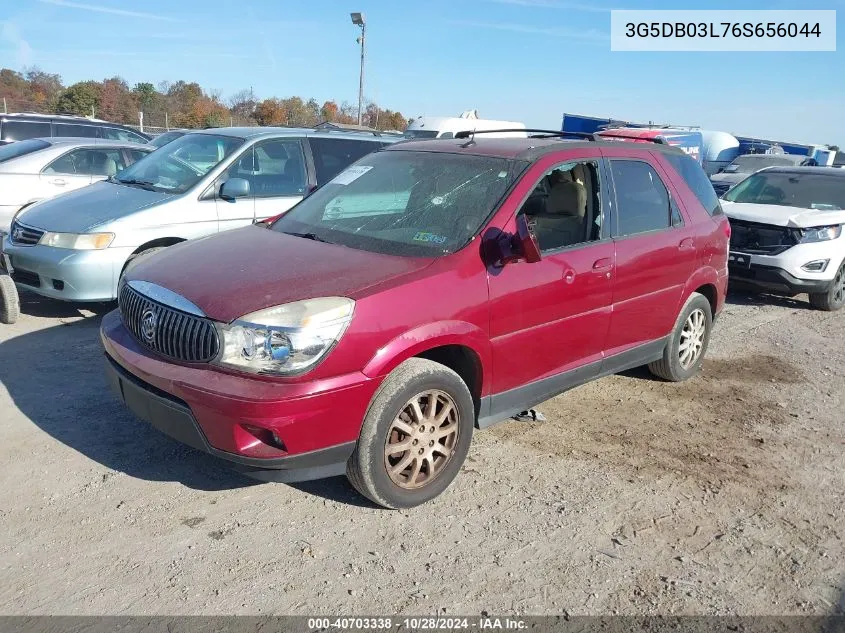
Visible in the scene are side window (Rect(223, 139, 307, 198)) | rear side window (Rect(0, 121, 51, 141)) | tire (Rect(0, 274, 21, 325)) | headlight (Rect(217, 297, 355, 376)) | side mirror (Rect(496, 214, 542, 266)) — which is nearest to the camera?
headlight (Rect(217, 297, 355, 376))

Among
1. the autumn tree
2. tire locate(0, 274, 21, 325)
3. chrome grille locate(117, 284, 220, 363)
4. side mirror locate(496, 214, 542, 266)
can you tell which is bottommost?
tire locate(0, 274, 21, 325)

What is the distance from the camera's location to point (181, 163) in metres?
6.91

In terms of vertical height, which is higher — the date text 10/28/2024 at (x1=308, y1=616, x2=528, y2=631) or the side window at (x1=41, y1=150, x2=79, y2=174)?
the side window at (x1=41, y1=150, x2=79, y2=174)

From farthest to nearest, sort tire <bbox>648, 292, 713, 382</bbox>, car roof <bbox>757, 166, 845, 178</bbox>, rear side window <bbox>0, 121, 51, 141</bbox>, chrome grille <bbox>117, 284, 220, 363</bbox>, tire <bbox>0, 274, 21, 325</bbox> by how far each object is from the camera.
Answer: rear side window <bbox>0, 121, 51, 141</bbox> < car roof <bbox>757, 166, 845, 178</bbox> < tire <bbox>0, 274, 21, 325</bbox> < tire <bbox>648, 292, 713, 382</bbox> < chrome grille <bbox>117, 284, 220, 363</bbox>

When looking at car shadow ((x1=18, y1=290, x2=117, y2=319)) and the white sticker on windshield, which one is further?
car shadow ((x1=18, y1=290, x2=117, y2=319))

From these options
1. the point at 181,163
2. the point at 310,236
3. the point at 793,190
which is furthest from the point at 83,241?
the point at 793,190

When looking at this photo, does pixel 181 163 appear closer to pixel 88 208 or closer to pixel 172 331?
pixel 88 208

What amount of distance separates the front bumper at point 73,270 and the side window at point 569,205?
3670mm

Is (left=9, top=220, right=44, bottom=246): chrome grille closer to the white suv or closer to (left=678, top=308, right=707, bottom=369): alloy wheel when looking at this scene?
(left=678, top=308, right=707, bottom=369): alloy wheel

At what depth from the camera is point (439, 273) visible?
11.4ft

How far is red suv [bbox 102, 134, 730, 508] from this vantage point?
→ 3.07 m

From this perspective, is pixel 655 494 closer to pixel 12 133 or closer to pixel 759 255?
pixel 759 255

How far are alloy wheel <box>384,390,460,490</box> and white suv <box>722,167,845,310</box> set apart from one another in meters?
6.25

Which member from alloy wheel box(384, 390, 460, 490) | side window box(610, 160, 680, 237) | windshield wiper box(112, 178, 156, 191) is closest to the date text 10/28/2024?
alloy wheel box(384, 390, 460, 490)
